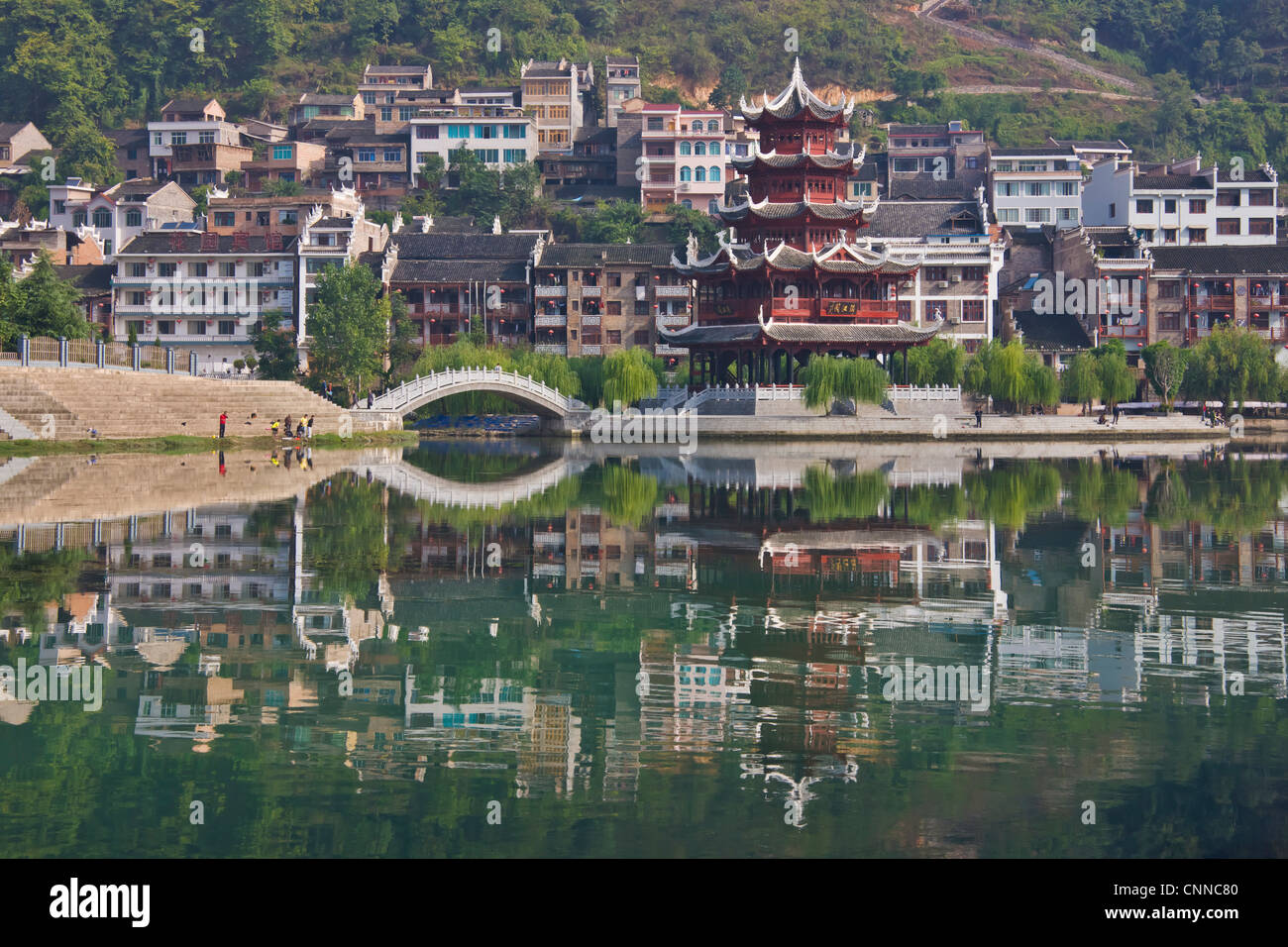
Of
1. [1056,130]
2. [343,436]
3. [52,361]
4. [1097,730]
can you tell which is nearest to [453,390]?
[343,436]

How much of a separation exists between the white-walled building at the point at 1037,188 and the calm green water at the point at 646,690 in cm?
7409

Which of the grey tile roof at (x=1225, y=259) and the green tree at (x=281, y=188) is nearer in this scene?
the grey tile roof at (x=1225, y=259)

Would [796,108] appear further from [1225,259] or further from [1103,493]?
[1103,493]

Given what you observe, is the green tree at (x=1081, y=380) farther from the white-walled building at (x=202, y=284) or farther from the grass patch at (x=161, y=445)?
Answer: the white-walled building at (x=202, y=284)

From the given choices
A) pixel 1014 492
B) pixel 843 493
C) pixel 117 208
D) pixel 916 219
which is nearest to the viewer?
pixel 843 493

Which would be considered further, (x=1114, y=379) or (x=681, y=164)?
(x=681, y=164)

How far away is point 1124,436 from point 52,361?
4271 centimetres

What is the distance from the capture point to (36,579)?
17.9 metres

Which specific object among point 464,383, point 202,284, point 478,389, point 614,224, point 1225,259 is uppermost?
point 614,224

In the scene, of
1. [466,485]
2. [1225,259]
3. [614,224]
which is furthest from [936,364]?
[466,485]

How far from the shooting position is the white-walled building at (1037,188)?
→ 95.9 m

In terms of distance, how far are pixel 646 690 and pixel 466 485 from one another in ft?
77.0

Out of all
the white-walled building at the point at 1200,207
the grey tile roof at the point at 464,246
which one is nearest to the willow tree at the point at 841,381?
the grey tile roof at the point at 464,246

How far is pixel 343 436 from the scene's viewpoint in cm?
5381
